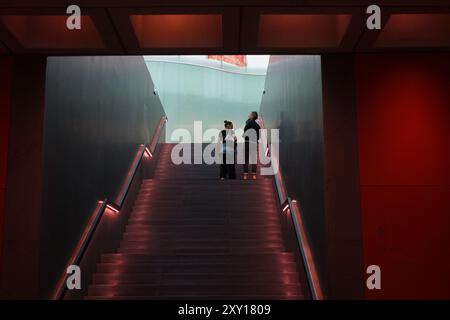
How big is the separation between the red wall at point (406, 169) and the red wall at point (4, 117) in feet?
12.2

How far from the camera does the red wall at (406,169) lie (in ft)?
18.4

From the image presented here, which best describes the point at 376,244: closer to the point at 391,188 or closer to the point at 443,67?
the point at 391,188

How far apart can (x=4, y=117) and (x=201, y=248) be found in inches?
143

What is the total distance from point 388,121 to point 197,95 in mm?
15564

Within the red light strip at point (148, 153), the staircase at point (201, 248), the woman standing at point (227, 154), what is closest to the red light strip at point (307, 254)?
the staircase at point (201, 248)

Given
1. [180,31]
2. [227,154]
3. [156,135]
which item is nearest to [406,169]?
[180,31]

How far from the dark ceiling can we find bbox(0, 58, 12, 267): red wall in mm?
186

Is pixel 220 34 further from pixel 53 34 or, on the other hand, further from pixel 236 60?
pixel 236 60

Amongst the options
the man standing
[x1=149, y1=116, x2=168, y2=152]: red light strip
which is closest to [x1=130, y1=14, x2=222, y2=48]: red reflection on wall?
the man standing

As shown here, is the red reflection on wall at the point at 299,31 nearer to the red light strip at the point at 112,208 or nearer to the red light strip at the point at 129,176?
the red light strip at the point at 112,208

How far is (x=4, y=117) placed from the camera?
5.95 m

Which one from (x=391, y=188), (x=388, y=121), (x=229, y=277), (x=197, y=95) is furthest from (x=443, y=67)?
(x=197, y=95)

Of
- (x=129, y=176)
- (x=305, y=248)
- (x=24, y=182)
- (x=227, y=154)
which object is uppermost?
(x=227, y=154)

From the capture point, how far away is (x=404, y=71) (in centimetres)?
599
